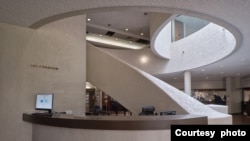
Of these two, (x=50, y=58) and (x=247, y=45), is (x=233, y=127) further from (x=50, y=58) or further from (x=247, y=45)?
(x=247, y=45)

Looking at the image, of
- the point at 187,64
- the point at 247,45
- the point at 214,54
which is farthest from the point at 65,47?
the point at 187,64

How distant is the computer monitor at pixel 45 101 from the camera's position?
4961 mm

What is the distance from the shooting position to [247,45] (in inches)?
285

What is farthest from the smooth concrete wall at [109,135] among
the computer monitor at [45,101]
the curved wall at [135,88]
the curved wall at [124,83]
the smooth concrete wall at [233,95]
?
the smooth concrete wall at [233,95]

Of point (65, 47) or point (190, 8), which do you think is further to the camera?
point (65, 47)

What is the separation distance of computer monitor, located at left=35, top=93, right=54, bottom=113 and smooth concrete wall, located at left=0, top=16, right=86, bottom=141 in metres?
0.29

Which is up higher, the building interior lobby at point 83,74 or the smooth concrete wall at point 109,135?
the building interior lobby at point 83,74

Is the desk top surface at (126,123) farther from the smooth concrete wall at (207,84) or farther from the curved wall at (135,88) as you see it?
the smooth concrete wall at (207,84)

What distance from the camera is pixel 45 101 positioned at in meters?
5.13

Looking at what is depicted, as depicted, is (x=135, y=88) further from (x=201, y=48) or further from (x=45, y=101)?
(x=201, y=48)

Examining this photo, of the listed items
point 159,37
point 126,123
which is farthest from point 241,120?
point 126,123

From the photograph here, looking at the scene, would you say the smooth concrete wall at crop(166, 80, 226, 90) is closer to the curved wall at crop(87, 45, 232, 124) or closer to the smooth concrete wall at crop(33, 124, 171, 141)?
the curved wall at crop(87, 45, 232, 124)

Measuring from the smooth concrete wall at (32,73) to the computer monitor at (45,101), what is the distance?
293mm

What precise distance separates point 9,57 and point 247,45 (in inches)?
267
